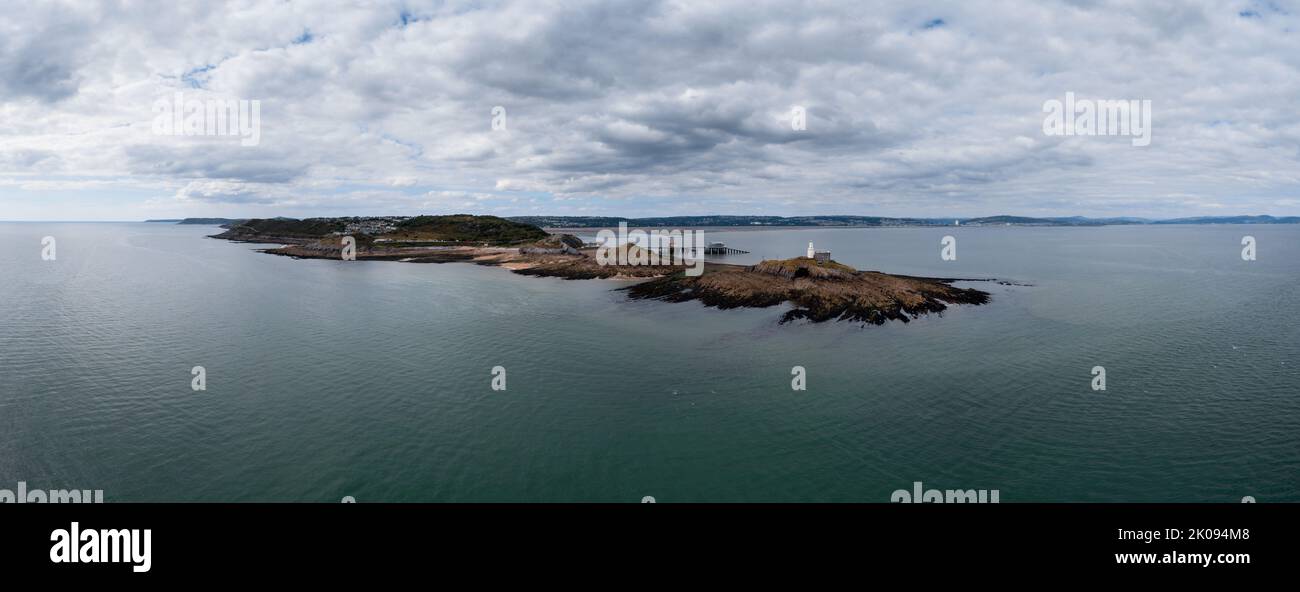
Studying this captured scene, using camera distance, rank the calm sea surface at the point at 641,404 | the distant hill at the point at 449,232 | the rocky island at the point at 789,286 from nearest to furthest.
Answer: the calm sea surface at the point at 641,404, the rocky island at the point at 789,286, the distant hill at the point at 449,232

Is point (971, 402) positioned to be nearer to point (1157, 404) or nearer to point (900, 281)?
point (1157, 404)

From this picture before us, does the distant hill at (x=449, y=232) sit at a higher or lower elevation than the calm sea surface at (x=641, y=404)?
higher

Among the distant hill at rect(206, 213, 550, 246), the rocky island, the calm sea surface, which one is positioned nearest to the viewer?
the calm sea surface

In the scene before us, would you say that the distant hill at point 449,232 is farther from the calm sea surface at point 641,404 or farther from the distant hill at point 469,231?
the calm sea surface at point 641,404

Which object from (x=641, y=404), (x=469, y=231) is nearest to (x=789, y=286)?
(x=641, y=404)

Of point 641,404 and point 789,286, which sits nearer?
point 641,404

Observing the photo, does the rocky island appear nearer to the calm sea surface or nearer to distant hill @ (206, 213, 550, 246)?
the calm sea surface

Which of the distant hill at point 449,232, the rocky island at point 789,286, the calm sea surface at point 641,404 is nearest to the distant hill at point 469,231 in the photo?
the distant hill at point 449,232

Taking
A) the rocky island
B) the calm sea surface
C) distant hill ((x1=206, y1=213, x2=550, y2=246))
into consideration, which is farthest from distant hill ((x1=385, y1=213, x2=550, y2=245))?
the calm sea surface

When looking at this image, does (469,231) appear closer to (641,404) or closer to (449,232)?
(449,232)
